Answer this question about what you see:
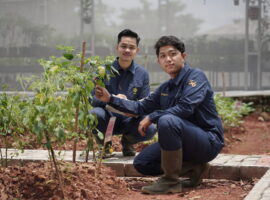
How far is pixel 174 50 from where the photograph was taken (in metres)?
4.27

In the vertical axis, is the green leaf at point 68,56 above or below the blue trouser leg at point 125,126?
above

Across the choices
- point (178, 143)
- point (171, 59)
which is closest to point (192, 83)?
point (171, 59)

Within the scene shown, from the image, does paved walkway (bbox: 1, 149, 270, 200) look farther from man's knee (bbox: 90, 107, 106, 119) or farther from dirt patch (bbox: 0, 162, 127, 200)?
man's knee (bbox: 90, 107, 106, 119)

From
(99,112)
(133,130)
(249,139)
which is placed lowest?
(249,139)

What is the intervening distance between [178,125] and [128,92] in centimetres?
146

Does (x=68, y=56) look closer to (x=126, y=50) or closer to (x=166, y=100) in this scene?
(x=166, y=100)

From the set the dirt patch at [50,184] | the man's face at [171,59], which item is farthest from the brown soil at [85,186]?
the man's face at [171,59]

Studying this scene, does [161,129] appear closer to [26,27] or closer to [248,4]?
A: [26,27]

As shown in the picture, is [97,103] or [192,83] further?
[97,103]

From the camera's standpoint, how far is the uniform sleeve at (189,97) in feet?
13.5

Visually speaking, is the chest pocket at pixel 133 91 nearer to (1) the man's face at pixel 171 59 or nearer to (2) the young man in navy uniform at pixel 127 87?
(2) the young man in navy uniform at pixel 127 87

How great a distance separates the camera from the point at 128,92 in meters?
5.44

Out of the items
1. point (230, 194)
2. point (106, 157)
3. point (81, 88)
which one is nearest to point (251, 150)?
point (106, 157)

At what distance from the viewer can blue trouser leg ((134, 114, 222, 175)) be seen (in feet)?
13.2
